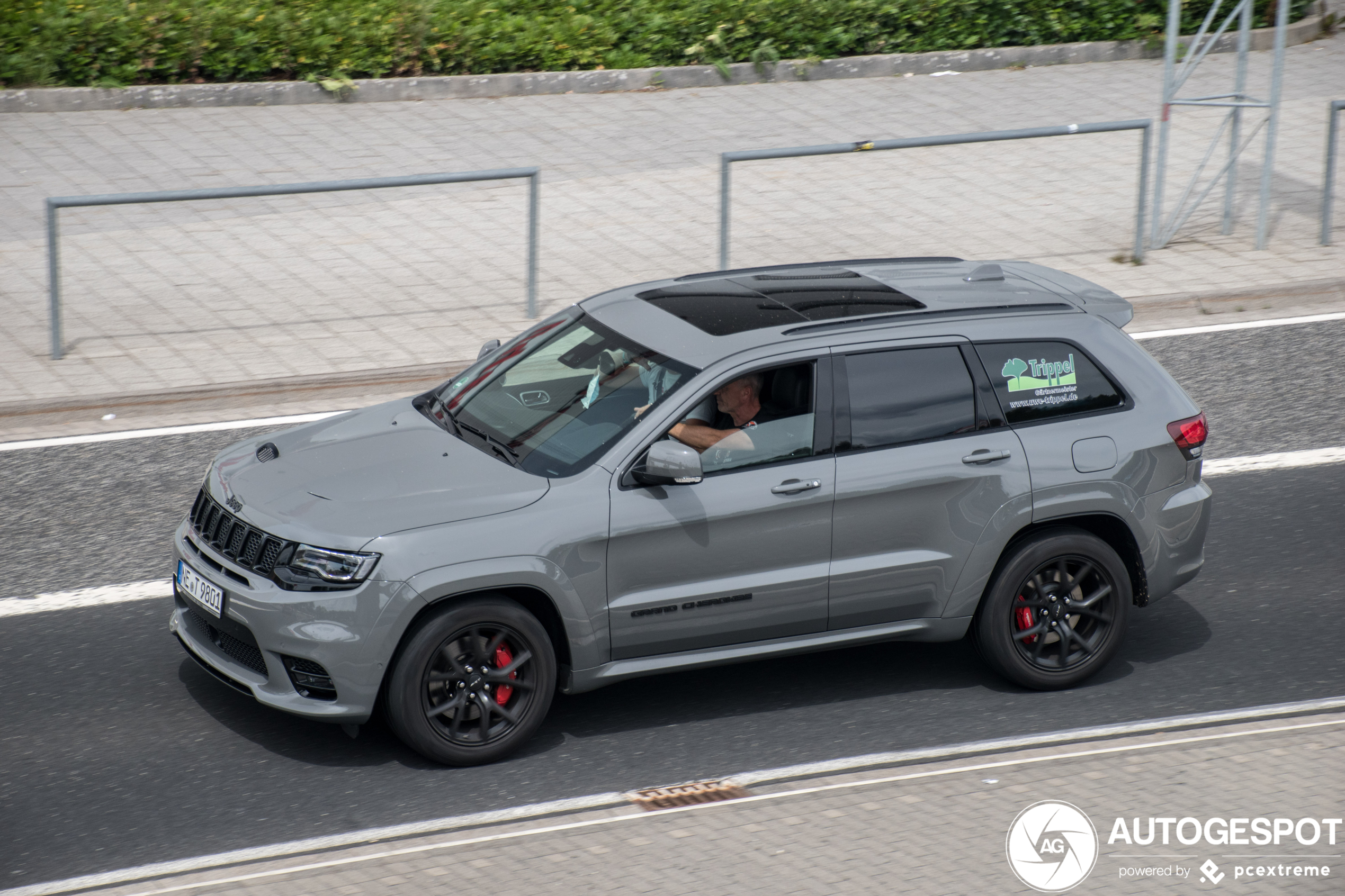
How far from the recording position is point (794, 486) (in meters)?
6.52

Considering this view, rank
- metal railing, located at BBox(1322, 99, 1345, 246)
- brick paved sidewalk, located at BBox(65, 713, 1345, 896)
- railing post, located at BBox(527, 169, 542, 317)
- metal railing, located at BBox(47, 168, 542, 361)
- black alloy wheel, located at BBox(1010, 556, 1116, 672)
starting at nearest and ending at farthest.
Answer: brick paved sidewalk, located at BBox(65, 713, 1345, 896) → black alloy wheel, located at BBox(1010, 556, 1116, 672) → metal railing, located at BBox(47, 168, 542, 361) → railing post, located at BBox(527, 169, 542, 317) → metal railing, located at BBox(1322, 99, 1345, 246)

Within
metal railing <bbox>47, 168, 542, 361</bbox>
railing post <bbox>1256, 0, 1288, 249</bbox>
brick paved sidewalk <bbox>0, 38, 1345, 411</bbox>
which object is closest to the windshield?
brick paved sidewalk <bbox>0, 38, 1345, 411</bbox>

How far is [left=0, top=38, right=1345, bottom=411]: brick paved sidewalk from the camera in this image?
37.3 ft

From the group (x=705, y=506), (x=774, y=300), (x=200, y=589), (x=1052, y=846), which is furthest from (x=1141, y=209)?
(x=200, y=589)

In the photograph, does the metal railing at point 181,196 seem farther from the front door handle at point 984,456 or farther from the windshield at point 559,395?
the front door handle at point 984,456

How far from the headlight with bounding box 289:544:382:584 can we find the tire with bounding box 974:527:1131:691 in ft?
8.96

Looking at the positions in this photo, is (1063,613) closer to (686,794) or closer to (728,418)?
(728,418)

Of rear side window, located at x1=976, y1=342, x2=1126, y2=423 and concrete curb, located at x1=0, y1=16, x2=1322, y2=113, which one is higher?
concrete curb, located at x1=0, y1=16, x2=1322, y2=113

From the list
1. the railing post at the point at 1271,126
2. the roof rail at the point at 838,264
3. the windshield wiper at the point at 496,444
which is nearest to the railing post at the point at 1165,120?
the railing post at the point at 1271,126

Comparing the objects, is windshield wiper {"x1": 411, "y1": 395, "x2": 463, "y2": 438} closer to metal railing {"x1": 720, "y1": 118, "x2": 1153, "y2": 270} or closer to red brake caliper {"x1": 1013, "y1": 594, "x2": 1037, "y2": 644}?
red brake caliper {"x1": 1013, "y1": 594, "x2": 1037, "y2": 644}

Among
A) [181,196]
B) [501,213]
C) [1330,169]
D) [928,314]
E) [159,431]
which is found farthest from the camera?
[1330,169]

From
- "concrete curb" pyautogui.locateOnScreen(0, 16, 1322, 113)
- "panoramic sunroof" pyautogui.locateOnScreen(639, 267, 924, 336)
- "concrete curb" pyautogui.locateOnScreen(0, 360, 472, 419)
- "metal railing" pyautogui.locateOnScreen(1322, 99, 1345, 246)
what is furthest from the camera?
"concrete curb" pyautogui.locateOnScreen(0, 16, 1322, 113)

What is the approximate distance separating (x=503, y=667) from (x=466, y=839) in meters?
0.81

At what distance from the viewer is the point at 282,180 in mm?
14719
